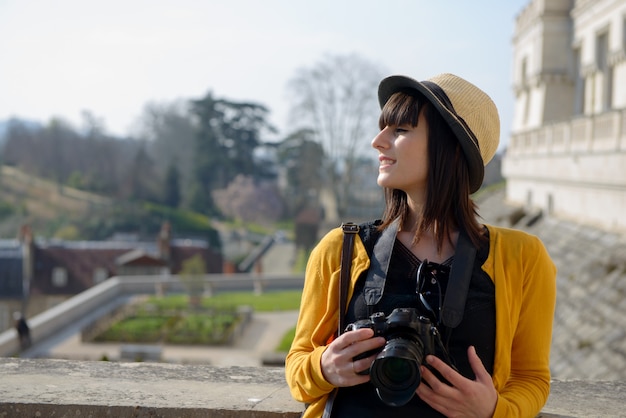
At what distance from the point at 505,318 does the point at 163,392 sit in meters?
1.18

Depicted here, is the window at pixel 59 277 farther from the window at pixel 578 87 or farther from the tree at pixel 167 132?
the tree at pixel 167 132

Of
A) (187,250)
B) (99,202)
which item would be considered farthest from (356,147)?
(99,202)

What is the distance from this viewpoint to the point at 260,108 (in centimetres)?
5994

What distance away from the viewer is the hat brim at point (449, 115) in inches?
83.6

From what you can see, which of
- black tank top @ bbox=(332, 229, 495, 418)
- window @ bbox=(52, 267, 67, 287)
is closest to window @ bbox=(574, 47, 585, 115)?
black tank top @ bbox=(332, 229, 495, 418)

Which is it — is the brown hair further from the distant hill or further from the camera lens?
the distant hill

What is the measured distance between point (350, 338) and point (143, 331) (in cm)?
2203

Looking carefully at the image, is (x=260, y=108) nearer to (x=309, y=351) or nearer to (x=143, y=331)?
(x=143, y=331)

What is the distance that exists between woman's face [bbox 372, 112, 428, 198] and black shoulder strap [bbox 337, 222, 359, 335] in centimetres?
17

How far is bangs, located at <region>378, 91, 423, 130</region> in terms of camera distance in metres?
2.19

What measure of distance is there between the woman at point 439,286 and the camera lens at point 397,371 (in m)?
0.10

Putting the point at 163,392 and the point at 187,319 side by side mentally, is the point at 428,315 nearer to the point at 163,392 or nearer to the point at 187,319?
the point at 163,392

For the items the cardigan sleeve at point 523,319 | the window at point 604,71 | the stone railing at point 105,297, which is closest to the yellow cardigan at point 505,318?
the cardigan sleeve at point 523,319

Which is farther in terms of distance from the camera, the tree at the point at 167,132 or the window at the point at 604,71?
the tree at the point at 167,132
